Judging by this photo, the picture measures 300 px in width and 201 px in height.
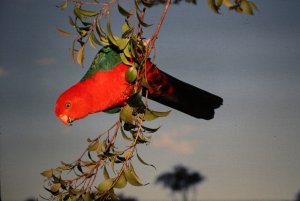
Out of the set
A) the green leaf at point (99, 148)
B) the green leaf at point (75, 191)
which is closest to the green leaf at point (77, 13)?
the green leaf at point (99, 148)

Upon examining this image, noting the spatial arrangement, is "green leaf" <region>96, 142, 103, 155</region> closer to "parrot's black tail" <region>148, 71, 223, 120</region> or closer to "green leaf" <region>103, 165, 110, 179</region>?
"green leaf" <region>103, 165, 110, 179</region>

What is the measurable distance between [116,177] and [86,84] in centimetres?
49

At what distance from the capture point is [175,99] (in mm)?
1376

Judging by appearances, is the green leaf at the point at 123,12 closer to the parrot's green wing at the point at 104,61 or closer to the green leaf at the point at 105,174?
the green leaf at the point at 105,174

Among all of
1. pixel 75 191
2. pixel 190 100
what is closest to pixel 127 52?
pixel 75 191

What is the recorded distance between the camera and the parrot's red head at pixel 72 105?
1050 millimetres

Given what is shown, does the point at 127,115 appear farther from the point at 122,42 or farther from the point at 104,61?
the point at 104,61

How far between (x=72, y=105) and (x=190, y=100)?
55cm

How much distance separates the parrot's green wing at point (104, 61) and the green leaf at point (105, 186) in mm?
514

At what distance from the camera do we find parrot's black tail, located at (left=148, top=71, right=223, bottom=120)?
1.35 metres

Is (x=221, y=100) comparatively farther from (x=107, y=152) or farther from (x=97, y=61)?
(x=107, y=152)

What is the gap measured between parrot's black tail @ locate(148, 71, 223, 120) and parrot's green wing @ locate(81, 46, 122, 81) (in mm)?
294

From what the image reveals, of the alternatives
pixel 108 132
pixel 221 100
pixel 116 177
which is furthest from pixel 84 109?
pixel 221 100

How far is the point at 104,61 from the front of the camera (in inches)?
44.2
